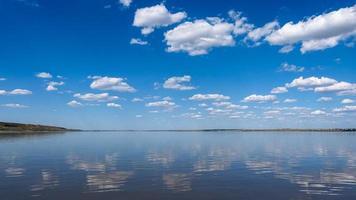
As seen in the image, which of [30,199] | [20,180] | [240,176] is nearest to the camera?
[30,199]

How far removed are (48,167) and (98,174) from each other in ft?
29.7

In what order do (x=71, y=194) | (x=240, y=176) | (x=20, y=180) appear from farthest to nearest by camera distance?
(x=240, y=176), (x=20, y=180), (x=71, y=194)

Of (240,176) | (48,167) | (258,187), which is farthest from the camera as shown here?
(48,167)

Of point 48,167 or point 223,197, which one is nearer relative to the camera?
point 223,197

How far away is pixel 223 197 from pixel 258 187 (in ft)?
16.5

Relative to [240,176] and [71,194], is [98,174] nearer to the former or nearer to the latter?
[71,194]

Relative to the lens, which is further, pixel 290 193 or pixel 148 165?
pixel 148 165

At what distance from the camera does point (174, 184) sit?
106 ft

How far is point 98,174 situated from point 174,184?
9.56 m

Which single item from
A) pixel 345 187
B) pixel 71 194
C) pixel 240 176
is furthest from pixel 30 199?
pixel 345 187

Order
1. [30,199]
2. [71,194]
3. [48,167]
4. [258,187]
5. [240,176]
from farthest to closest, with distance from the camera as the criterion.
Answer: [48,167] → [240,176] → [258,187] → [71,194] → [30,199]

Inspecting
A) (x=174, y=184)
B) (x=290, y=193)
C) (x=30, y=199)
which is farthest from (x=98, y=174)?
(x=290, y=193)

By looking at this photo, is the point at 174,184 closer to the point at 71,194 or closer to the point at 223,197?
the point at 223,197

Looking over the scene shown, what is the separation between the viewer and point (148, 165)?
45.9m
